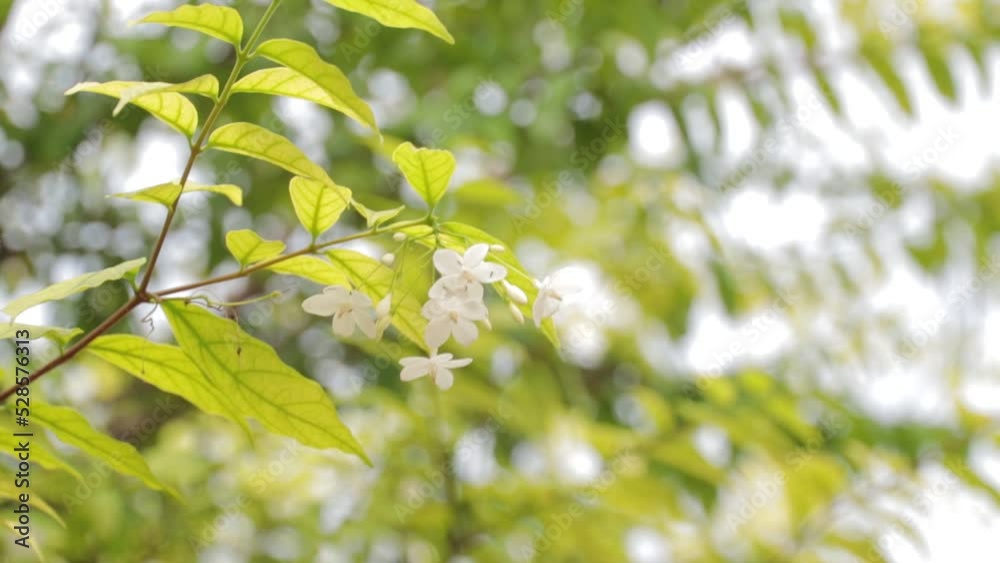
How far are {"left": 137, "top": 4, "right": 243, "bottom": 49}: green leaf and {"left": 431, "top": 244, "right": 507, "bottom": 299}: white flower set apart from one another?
0.19 m

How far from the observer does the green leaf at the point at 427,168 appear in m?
0.63

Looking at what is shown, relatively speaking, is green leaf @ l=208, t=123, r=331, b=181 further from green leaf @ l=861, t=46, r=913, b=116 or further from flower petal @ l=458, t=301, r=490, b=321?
green leaf @ l=861, t=46, r=913, b=116

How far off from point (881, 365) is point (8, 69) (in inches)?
74.5

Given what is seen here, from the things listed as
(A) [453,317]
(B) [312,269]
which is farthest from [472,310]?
(B) [312,269]

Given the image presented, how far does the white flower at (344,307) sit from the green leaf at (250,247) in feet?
0.14

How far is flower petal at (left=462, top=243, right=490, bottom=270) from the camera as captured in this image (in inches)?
24.6

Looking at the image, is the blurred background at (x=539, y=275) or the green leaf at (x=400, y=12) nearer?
the green leaf at (x=400, y=12)

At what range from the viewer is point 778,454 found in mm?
1532

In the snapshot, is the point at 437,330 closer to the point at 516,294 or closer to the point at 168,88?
the point at 516,294

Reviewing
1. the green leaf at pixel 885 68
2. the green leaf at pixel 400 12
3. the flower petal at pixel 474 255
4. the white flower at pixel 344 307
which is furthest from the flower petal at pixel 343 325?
the green leaf at pixel 885 68

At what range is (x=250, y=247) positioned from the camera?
0.66 meters

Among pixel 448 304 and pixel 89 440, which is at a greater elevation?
pixel 448 304

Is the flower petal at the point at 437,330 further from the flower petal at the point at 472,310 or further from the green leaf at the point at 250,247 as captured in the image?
the green leaf at the point at 250,247

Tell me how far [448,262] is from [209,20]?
212 millimetres
